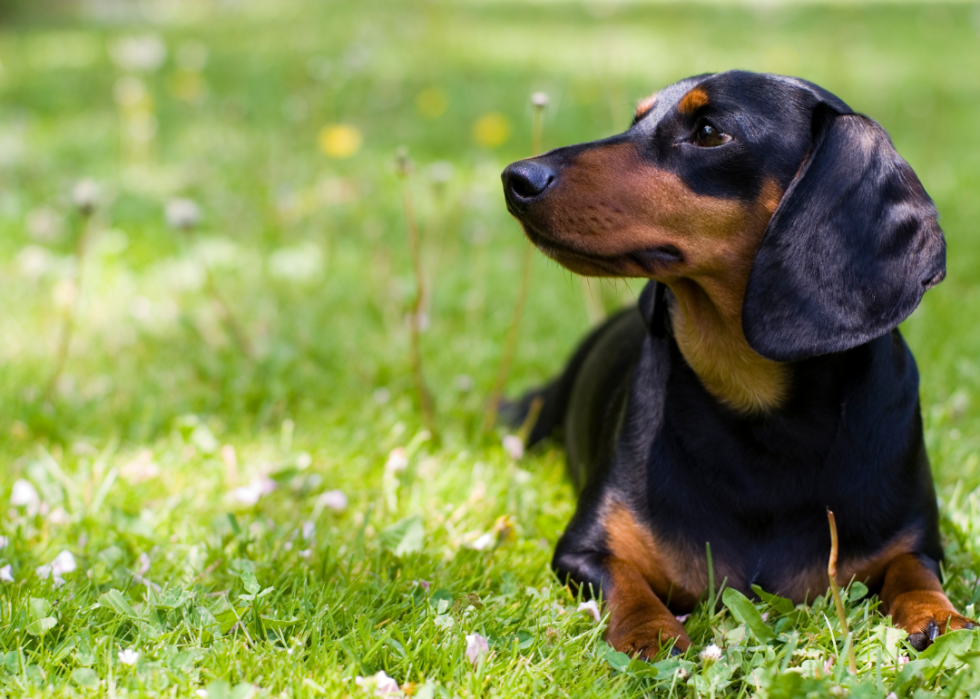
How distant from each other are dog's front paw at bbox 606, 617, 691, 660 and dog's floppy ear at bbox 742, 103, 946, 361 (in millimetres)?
632

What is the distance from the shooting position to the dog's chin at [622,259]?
82.9 inches

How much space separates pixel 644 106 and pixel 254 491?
1.48 metres

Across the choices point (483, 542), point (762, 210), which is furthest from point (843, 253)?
point (483, 542)

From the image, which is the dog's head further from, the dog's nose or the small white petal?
the small white petal

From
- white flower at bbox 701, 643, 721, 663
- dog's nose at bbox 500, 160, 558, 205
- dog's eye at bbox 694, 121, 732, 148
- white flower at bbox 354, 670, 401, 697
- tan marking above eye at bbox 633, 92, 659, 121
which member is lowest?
white flower at bbox 701, 643, 721, 663

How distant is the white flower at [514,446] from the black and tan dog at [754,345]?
703 millimetres

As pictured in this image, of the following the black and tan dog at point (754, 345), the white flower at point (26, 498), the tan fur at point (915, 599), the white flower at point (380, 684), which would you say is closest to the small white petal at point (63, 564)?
the white flower at point (26, 498)

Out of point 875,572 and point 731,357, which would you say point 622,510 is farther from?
point 875,572

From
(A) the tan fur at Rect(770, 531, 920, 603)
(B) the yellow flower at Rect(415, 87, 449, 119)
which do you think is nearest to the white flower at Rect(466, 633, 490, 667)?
(A) the tan fur at Rect(770, 531, 920, 603)

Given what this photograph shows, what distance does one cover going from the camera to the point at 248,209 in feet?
18.4

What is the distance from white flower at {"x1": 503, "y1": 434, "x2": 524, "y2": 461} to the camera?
3113 mm

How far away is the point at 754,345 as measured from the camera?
207cm

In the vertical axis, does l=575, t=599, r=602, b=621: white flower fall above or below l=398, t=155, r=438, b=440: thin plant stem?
below

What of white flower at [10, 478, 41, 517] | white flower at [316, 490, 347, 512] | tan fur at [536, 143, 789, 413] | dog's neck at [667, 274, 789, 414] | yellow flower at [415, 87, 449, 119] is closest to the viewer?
tan fur at [536, 143, 789, 413]
